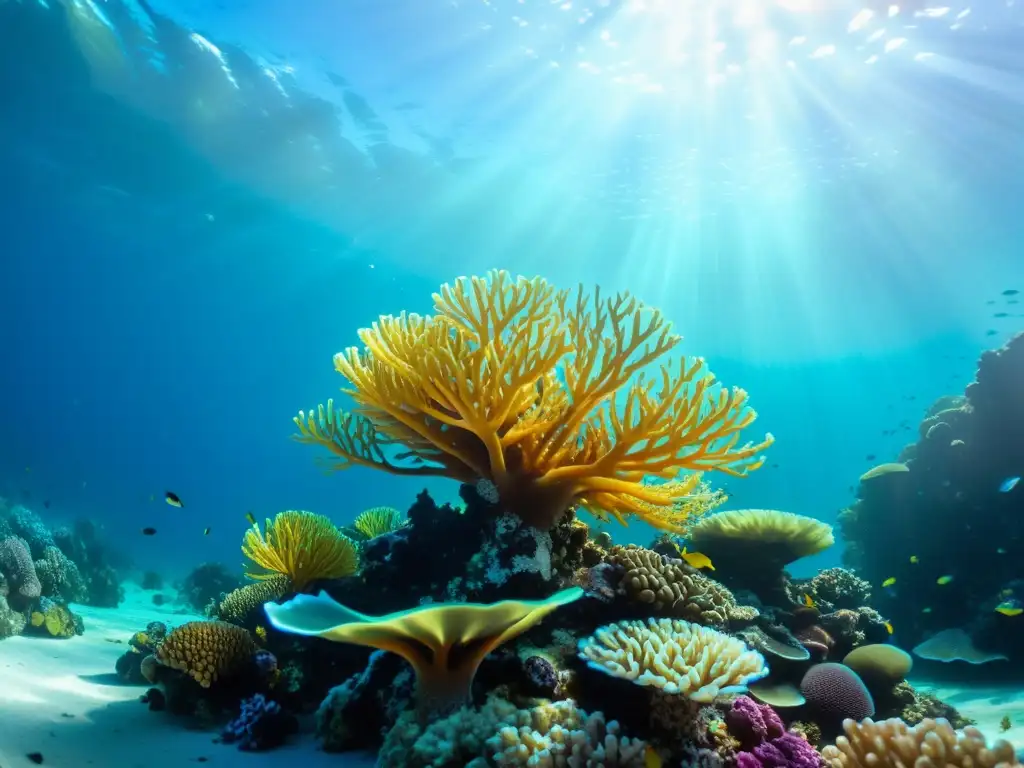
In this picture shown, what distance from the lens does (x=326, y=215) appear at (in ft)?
117

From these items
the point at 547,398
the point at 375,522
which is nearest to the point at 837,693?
the point at 547,398

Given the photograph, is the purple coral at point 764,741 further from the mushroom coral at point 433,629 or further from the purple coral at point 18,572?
the purple coral at point 18,572

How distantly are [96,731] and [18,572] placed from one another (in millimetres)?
6743

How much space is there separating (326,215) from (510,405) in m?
35.7

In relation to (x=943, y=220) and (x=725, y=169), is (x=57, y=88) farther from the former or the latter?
(x=943, y=220)

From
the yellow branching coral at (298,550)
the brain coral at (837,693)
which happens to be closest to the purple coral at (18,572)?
the yellow branching coral at (298,550)

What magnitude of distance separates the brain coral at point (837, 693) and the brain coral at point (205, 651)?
5.16m

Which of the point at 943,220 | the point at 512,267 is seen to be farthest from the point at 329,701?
the point at 512,267

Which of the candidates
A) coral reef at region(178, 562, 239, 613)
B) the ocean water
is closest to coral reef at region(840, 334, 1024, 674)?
the ocean water

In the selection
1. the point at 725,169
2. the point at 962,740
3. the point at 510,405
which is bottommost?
the point at 962,740

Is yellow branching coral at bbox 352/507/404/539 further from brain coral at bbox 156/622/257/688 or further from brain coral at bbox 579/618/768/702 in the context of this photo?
brain coral at bbox 579/618/768/702

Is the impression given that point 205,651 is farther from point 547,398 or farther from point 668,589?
point 668,589

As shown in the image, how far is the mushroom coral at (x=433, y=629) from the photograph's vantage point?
2.93 metres

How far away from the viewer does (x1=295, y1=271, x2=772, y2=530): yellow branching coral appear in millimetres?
4051
